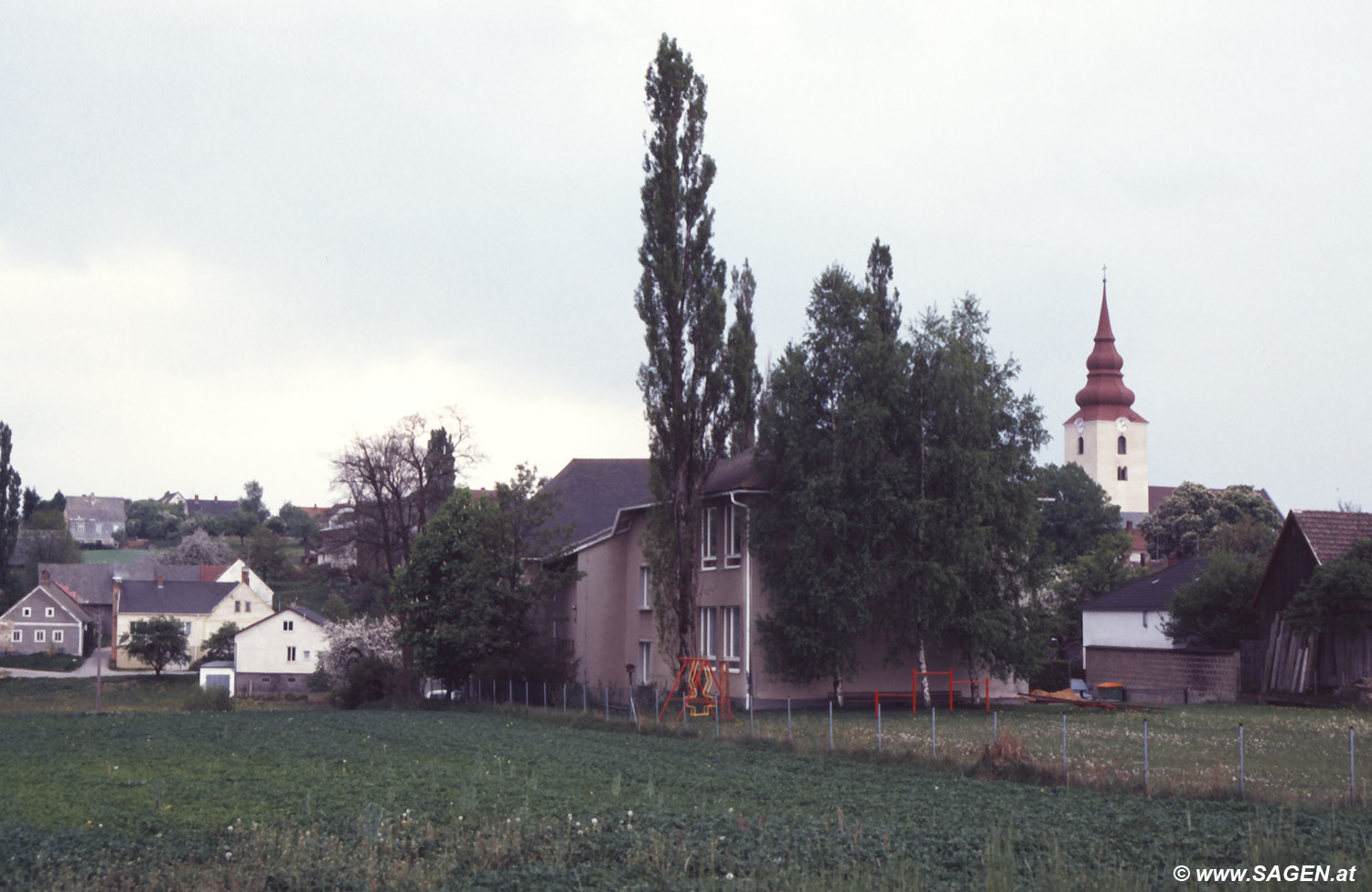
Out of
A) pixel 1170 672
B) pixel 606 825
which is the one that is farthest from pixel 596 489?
pixel 606 825

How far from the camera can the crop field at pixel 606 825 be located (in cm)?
1077

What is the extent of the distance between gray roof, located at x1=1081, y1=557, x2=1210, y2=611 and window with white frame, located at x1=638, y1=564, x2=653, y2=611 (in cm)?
2106

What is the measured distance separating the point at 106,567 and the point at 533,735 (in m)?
92.6

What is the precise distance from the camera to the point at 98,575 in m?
105

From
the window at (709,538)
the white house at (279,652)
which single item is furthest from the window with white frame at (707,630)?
the white house at (279,652)

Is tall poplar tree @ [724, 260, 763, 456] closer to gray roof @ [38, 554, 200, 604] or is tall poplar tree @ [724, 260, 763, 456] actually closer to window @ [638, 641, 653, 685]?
window @ [638, 641, 653, 685]

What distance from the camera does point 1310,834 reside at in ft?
40.2

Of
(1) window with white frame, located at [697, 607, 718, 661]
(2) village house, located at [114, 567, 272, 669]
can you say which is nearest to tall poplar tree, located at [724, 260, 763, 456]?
(1) window with white frame, located at [697, 607, 718, 661]

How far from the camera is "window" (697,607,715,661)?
120 ft

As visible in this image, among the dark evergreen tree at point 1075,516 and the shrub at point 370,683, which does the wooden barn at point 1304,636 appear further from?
the dark evergreen tree at point 1075,516

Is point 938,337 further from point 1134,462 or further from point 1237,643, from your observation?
point 1134,462

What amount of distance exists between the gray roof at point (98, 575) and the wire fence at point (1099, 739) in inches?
3007

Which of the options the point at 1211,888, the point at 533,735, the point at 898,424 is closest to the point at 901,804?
the point at 1211,888

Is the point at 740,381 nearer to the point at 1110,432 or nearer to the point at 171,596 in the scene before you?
the point at 171,596
